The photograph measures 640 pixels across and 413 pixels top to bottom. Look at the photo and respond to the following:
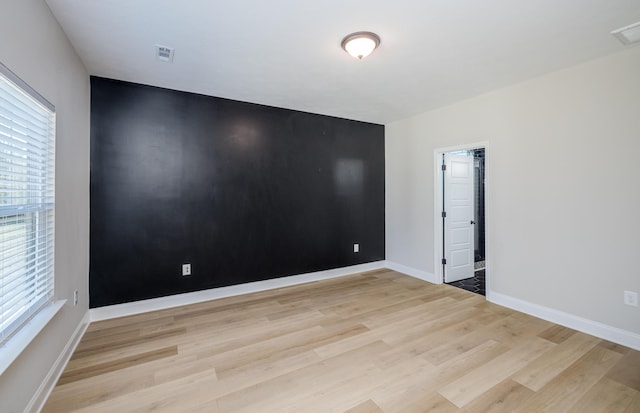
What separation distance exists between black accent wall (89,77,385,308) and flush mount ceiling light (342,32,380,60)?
188cm

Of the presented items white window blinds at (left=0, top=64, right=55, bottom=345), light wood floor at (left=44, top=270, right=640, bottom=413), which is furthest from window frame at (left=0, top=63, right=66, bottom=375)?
light wood floor at (left=44, top=270, right=640, bottom=413)

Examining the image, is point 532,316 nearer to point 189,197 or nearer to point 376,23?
point 376,23

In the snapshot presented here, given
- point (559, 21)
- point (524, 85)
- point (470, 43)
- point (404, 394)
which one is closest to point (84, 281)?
point (404, 394)

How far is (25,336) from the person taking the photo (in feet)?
5.24

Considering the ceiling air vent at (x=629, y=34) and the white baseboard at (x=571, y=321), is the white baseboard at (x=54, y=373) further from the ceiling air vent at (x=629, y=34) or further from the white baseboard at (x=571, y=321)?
the ceiling air vent at (x=629, y=34)

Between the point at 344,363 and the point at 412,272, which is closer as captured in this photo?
the point at 344,363

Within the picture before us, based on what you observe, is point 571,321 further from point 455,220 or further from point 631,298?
point 455,220

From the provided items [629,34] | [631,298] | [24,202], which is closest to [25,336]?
[24,202]

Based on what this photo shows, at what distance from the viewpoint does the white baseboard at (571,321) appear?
249 cm

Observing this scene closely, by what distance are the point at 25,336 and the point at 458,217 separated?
4867mm

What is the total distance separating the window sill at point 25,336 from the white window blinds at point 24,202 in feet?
0.14

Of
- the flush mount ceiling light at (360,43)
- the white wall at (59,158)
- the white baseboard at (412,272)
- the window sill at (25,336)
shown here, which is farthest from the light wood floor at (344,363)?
the flush mount ceiling light at (360,43)

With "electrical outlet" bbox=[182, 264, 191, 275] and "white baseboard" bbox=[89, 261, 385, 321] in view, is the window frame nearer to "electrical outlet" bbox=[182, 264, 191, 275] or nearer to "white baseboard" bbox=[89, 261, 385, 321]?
"white baseboard" bbox=[89, 261, 385, 321]

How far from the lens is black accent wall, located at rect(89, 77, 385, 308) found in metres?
3.08
